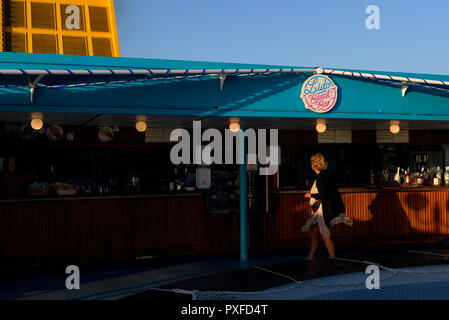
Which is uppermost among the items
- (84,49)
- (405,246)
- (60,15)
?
(60,15)

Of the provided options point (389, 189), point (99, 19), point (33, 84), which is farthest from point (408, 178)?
point (99, 19)

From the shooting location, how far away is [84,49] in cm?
6238

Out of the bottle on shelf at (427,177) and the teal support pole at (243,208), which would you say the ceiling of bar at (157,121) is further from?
the bottle on shelf at (427,177)

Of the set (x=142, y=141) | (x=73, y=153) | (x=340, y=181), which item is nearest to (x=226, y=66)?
(x=142, y=141)

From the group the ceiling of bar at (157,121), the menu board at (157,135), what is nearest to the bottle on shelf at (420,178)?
the ceiling of bar at (157,121)

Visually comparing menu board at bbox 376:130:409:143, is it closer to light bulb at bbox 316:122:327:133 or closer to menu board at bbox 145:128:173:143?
light bulb at bbox 316:122:327:133

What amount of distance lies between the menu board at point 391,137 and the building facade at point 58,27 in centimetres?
4449

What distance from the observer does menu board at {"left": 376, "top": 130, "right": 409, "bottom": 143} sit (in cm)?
1153

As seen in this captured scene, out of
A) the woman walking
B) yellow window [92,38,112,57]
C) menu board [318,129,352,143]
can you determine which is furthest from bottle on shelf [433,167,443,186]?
yellow window [92,38,112,57]

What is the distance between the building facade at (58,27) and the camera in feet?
178

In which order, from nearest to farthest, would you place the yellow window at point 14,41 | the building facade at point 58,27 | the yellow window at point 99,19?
the yellow window at point 14,41 < the building facade at point 58,27 < the yellow window at point 99,19

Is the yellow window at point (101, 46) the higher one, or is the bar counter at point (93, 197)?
the yellow window at point (101, 46)
